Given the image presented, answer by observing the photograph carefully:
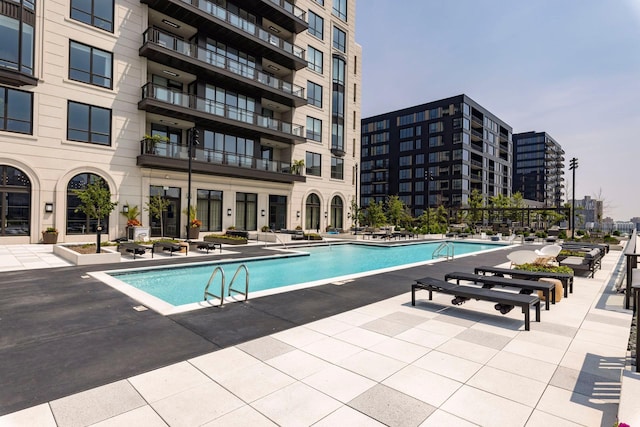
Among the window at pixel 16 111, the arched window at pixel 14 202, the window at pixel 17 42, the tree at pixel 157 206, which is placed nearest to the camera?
the window at pixel 17 42

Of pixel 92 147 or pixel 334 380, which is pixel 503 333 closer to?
pixel 334 380

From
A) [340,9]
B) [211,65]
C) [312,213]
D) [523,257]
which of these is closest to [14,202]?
[211,65]

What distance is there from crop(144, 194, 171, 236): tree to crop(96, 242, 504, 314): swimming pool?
10.3 metres

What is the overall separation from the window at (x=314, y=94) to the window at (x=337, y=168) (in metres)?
6.24

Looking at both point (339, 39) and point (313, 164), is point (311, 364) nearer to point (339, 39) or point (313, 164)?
point (313, 164)

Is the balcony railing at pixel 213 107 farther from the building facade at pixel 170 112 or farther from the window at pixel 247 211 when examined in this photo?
the window at pixel 247 211

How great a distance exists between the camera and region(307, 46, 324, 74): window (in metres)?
35.2

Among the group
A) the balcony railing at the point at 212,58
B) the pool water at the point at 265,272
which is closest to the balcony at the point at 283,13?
the balcony railing at the point at 212,58

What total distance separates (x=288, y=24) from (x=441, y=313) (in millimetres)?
32535

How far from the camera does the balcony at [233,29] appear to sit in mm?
23641

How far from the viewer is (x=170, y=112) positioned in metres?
23.7

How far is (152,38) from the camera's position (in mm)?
22688

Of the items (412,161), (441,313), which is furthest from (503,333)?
(412,161)

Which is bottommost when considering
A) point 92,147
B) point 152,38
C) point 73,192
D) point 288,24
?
point 73,192
